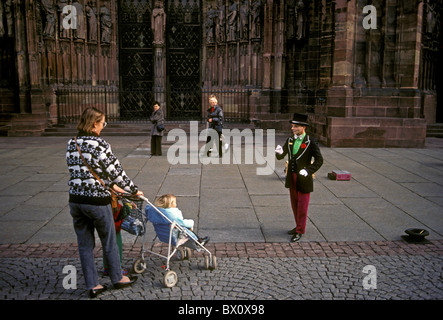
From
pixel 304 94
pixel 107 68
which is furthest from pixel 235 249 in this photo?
pixel 107 68

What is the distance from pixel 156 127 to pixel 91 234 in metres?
7.54

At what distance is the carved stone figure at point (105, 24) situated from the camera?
18312 mm

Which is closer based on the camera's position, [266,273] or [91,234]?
[91,234]

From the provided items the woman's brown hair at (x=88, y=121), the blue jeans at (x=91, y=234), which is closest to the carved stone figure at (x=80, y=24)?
the woman's brown hair at (x=88, y=121)

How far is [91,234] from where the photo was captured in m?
4.23

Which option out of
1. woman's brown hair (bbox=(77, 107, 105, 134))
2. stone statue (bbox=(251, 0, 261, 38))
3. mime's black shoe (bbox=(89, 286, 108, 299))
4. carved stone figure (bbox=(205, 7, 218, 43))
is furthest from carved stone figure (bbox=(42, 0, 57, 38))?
mime's black shoe (bbox=(89, 286, 108, 299))

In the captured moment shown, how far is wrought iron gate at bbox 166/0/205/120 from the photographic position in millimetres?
19219

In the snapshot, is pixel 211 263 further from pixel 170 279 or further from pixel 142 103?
pixel 142 103

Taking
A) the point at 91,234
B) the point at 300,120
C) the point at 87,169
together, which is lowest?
the point at 91,234

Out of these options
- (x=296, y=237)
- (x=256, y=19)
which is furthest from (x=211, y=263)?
(x=256, y=19)

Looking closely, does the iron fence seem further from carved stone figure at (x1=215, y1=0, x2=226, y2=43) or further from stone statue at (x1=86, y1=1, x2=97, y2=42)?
carved stone figure at (x1=215, y1=0, x2=226, y2=43)

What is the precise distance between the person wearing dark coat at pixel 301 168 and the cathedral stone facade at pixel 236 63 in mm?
7926

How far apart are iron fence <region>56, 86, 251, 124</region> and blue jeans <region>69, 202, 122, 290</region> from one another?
13.5m

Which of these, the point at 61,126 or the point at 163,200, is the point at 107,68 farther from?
the point at 163,200
